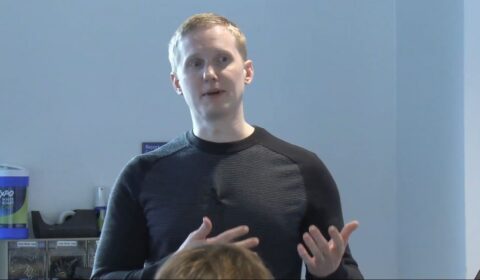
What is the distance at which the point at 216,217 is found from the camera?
1.37 meters

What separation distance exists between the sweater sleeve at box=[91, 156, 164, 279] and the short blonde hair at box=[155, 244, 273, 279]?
1.55 ft

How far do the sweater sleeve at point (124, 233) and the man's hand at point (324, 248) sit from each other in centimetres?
34

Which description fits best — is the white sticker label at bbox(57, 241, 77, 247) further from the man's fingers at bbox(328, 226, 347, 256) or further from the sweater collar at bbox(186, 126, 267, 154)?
the man's fingers at bbox(328, 226, 347, 256)

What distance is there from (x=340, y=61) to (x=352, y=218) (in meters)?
0.80

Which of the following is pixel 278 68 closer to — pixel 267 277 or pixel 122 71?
pixel 122 71

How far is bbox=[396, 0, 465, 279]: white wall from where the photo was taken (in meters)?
3.23

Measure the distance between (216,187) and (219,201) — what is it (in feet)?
0.09

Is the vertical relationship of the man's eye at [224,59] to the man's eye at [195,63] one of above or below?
above

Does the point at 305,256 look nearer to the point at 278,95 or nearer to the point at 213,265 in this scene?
the point at 213,265

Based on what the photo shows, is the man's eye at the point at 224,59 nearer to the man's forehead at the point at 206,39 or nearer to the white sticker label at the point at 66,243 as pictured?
the man's forehead at the point at 206,39
